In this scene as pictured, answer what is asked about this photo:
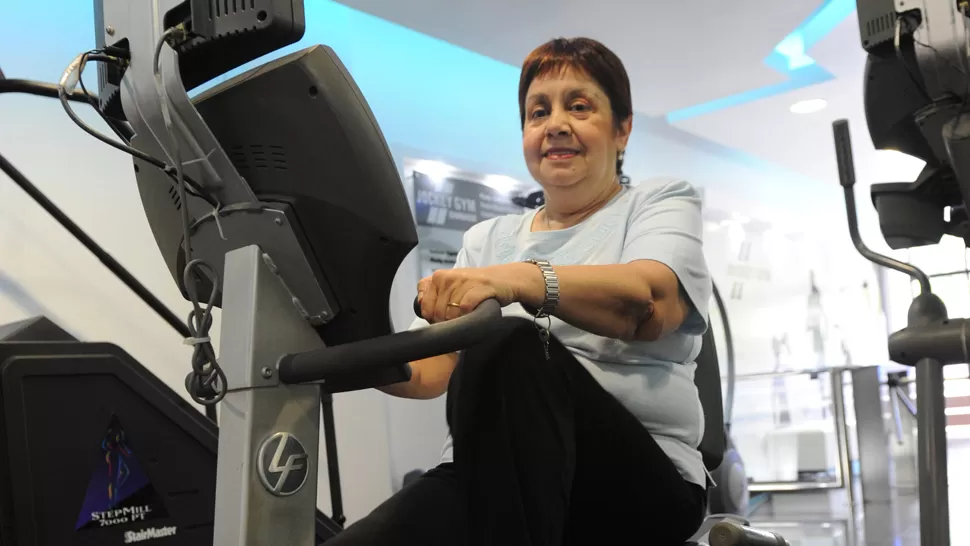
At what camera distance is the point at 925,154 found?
1564mm

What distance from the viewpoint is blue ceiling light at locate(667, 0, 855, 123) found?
4438 millimetres

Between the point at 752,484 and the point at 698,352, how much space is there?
420 centimetres

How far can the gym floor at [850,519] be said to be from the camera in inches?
124

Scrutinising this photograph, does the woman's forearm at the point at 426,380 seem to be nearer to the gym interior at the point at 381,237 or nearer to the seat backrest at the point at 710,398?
the gym interior at the point at 381,237

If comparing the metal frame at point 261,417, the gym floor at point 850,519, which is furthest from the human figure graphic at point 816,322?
the metal frame at point 261,417

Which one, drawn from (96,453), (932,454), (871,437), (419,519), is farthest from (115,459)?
(871,437)

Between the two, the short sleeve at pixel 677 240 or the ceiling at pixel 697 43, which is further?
the ceiling at pixel 697 43

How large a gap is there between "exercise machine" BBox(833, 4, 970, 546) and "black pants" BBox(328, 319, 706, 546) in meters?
0.72

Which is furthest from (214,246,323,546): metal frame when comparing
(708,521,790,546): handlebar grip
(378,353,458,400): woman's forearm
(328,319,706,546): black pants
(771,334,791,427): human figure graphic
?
(771,334,791,427): human figure graphic

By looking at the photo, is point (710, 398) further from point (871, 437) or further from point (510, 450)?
point (871, 437)

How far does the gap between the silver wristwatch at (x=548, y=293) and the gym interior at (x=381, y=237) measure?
0.15 m

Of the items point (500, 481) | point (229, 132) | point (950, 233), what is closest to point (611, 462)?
point (500, 481)

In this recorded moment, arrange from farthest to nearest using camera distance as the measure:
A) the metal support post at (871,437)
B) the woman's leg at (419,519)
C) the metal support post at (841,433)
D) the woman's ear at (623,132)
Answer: the metal support post at (841,433) → the metal support post at (871,437) → the woman's ear at (623,132) → the woman's leg at (419,519)

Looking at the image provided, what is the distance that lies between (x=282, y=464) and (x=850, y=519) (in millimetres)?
3904
